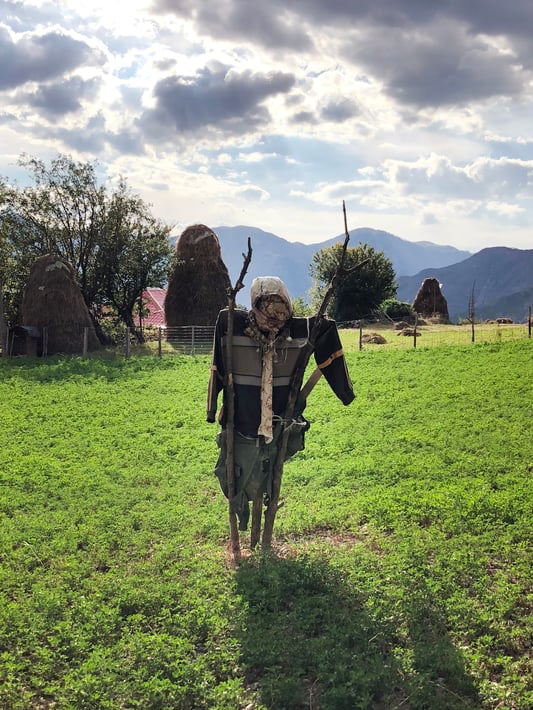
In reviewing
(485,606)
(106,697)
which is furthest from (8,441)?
(485,606)

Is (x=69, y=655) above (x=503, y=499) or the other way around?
the other way around

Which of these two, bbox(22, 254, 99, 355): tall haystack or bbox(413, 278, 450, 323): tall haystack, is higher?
bbox(413, 278, 450, 323): tall haystack

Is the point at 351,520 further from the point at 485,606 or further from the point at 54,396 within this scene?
the point at 54,396

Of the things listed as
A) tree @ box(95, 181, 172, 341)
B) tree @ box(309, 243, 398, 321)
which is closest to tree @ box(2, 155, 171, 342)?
tree @ box(95, 181, 172, 341)

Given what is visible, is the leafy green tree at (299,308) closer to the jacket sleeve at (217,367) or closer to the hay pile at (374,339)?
the hay pile at (374,339)

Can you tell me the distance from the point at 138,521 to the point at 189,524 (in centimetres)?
69

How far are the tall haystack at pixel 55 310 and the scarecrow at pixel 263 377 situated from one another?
20.8 metres

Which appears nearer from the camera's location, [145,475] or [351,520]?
[351,520]

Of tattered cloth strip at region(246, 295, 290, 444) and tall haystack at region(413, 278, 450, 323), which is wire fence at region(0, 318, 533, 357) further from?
tattered cloth strip at region(246, 295, 290, 444)

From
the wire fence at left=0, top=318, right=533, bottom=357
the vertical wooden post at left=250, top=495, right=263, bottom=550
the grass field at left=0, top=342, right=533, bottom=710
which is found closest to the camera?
the grass field at left=0, top=342, right=533, bottom=710

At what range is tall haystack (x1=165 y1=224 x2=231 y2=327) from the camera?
34.5 meters

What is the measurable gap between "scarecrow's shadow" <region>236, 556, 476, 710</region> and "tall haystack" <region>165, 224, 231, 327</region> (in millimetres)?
28898

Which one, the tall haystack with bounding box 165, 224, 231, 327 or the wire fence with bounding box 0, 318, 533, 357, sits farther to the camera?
the tall haystack with bounding box 165, 224, 231, 327

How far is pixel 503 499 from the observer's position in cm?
788
